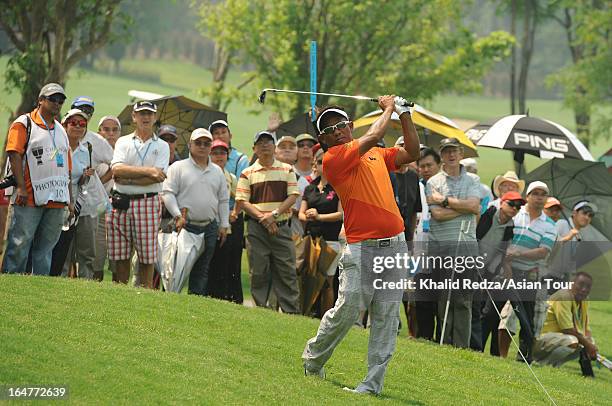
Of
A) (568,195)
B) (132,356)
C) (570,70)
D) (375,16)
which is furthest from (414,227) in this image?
(570,70)

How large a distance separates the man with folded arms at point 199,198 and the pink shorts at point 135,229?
285 millimetres

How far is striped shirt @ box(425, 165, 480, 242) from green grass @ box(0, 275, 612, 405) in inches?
57.1

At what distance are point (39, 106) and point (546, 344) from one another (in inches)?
272

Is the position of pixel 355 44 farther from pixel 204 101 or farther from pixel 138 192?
pixel 204 101

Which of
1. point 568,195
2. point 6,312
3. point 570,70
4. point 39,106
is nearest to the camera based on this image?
point 6,312

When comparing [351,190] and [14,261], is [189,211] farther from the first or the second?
[351,190]

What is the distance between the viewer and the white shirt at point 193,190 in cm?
1449

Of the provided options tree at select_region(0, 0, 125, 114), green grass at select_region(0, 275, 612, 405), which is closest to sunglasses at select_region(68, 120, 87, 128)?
green grass at select_region(0, 275, 612, 405)

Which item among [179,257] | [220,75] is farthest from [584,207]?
[220,75]

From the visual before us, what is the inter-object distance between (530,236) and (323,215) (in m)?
2.68

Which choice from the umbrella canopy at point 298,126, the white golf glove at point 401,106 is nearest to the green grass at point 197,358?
the white golf glove at point 401,106

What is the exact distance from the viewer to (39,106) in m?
12.9

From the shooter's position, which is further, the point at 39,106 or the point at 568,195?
the point at 568,195

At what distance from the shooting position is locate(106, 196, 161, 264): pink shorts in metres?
14.1
